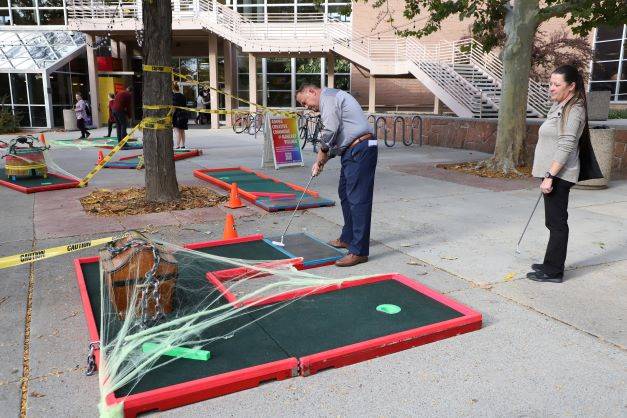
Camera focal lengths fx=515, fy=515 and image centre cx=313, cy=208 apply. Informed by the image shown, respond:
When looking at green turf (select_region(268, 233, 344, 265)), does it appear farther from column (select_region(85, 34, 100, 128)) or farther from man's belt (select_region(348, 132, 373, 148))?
column (select_region(85, 34, 100, 128))

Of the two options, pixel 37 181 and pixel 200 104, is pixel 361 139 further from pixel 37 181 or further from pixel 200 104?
pixel 200 104

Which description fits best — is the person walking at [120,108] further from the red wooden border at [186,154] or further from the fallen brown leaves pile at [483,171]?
the fallen brown leaves pile at [483,171]

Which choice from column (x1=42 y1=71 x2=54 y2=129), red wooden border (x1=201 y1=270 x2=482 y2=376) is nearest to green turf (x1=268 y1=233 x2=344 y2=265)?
red wooden border (x1=201 y1=270 x2=482 y2=376)

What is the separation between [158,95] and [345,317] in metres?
4.99

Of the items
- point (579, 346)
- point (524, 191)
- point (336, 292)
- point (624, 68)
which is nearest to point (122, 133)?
point (524, 191)

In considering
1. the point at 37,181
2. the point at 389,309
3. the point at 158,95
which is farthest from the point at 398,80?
the point at 389,309

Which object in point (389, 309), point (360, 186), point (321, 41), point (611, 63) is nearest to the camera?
point (389, 309)

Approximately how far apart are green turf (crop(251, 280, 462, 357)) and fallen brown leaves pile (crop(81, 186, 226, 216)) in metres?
3.99

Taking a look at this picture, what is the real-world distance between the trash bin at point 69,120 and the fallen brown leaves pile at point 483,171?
16435mm

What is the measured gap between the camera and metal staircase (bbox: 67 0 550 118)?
1984cm

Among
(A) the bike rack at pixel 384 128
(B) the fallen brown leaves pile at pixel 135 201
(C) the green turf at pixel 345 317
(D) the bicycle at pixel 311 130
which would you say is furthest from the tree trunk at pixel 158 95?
(A) the bike rack at pixel 384 128

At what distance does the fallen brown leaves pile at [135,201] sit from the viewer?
7234mm

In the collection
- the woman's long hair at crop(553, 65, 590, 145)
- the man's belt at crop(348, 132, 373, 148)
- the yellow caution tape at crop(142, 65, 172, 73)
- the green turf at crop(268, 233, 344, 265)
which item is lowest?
the green turf at crop(268, 233, 344, 265)

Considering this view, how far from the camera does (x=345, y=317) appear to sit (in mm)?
3697
